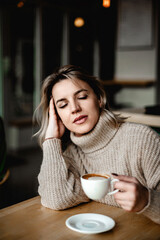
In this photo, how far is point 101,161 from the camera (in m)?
1.43

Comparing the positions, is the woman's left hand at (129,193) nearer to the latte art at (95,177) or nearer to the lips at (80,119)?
the latte art at (95,177)

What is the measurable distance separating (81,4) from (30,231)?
1.98m

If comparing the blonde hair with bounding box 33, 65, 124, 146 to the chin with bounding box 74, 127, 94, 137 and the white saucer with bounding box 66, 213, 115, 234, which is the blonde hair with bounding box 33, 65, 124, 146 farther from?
the white saucer with bounding box 66, 213, 115, 234

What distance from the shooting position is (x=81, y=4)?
249 cm

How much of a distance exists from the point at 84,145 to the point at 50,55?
4498 millimetres

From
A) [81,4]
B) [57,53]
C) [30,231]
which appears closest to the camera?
[30,231]

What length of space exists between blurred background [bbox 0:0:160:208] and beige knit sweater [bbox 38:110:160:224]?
3.18 m

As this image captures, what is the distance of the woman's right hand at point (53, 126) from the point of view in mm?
1508

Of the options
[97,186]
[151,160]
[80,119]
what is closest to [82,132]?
[80,119]

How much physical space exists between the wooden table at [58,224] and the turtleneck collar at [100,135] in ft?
0.92

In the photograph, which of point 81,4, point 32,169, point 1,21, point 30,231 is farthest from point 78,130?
point 1,21

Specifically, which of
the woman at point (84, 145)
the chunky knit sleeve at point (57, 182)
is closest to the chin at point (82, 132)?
the woman at point (84, 145)

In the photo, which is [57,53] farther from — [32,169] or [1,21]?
[32,169]

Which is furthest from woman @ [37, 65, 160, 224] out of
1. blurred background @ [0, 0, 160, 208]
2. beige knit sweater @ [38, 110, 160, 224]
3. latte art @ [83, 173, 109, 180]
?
blurred background @ [0, 0, 160, 208]
